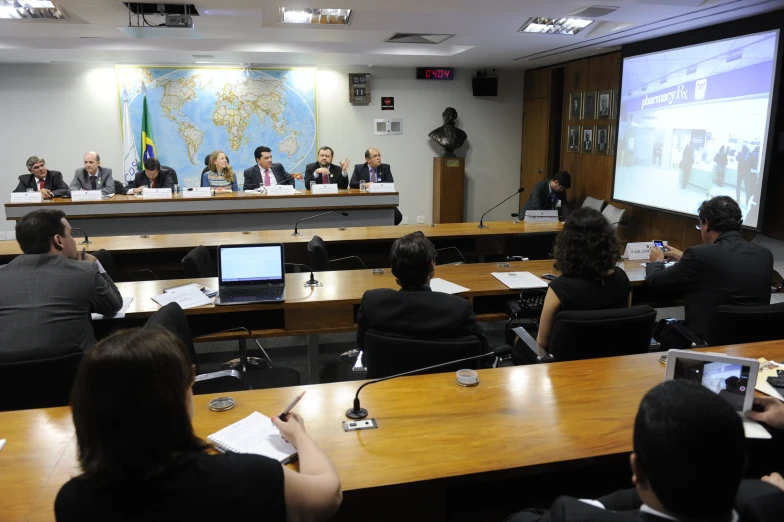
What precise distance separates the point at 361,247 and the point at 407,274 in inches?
118

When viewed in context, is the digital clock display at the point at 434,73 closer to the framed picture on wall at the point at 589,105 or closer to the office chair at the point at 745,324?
the framed picture on wall at the point at 589,105

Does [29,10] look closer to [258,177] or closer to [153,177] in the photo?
[153,177]

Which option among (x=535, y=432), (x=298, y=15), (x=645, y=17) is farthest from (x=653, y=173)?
(x=535, y=432)

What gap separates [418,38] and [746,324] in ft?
16.5

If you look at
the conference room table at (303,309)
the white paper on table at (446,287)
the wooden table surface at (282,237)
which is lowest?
the conference room table at (303,309)

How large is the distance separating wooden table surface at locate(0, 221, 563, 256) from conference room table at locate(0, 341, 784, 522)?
2.85m

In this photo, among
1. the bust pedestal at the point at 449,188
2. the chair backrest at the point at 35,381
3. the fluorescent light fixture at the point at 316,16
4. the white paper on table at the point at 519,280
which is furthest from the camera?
the bust pedestal at the point at 449,188

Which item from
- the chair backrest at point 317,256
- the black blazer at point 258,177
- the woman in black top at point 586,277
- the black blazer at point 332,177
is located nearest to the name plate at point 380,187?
the black blazer at point 332,177

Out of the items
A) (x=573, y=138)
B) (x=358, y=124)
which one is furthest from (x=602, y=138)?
(x=358, y=124)

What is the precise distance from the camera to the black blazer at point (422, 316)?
2158 mm

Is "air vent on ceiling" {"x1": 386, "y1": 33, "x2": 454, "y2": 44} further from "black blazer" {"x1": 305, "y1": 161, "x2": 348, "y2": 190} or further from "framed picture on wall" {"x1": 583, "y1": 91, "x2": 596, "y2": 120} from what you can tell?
"framed picture on wall" {"x1": 583, "y1": 91, "x2": 596, "y2": 120}

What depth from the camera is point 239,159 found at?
8461 millimetres

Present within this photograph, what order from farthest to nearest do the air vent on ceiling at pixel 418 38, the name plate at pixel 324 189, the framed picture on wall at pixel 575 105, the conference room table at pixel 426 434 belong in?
the framed picture on wall at pixel 575 105 → the name plate at pixel 324 189 → the air vent on ceiling at pixel 418 38 → the conference room table at pixel 426 434

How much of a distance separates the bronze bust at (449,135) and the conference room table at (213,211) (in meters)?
2.73
